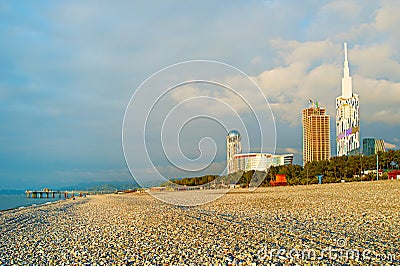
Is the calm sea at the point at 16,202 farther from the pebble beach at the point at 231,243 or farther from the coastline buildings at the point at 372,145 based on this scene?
the coastline buildings at the point at 372,145

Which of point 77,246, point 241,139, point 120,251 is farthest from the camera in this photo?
point 241,139

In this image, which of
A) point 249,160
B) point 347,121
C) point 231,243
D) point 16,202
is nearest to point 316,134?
point 347,121

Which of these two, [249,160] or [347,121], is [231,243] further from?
[347,121]

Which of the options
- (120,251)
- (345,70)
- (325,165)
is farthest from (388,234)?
(345,70)

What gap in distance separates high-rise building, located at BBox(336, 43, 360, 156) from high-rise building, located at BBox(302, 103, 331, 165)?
5.34m

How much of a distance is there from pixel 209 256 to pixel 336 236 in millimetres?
3501

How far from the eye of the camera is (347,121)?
108 metres

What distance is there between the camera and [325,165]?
5900 centimetres

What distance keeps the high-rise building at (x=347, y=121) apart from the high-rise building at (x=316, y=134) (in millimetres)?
5345

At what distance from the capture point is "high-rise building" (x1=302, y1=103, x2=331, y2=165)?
4286 inches

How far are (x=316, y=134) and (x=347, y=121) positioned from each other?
35.7 feet

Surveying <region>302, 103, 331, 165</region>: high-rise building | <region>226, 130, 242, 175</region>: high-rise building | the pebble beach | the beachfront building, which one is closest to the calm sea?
the beachfront building

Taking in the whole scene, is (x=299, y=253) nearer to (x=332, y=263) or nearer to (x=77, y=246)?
(x=332, y=263)

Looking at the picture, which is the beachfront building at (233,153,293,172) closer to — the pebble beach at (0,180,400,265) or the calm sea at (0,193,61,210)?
the pebble beach at (0,180,400,265)
